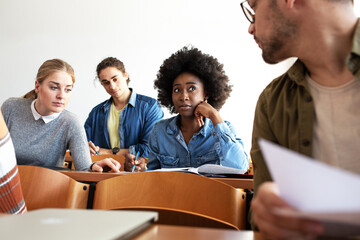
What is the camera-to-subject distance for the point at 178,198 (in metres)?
1.01

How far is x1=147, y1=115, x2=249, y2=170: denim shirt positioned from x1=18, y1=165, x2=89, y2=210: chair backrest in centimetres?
119

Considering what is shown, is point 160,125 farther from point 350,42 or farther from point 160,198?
point 350,42

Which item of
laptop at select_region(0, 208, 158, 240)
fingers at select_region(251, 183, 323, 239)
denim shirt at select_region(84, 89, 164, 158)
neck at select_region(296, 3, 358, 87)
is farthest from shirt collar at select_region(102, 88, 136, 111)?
fingers at select_region(251, 183, 323, 239)

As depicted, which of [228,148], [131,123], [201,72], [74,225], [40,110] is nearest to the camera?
[74,225]

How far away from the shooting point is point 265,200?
1.45 feet

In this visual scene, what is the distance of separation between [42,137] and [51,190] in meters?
1.22

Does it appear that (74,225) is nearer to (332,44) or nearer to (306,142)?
(306,142)

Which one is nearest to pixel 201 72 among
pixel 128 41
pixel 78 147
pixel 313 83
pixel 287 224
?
pixel 78 147

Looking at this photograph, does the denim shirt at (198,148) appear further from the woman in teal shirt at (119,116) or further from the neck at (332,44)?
the neck at (332,44)

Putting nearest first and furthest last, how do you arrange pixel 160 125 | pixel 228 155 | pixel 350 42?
1. pixel 350 42
2. pixel 228 155
3. pixel 160 125

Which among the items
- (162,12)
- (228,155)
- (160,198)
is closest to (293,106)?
(160,198)

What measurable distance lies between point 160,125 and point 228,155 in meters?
0.60

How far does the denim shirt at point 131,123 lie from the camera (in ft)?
11.9

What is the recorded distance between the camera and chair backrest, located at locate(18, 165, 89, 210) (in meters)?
1.13
